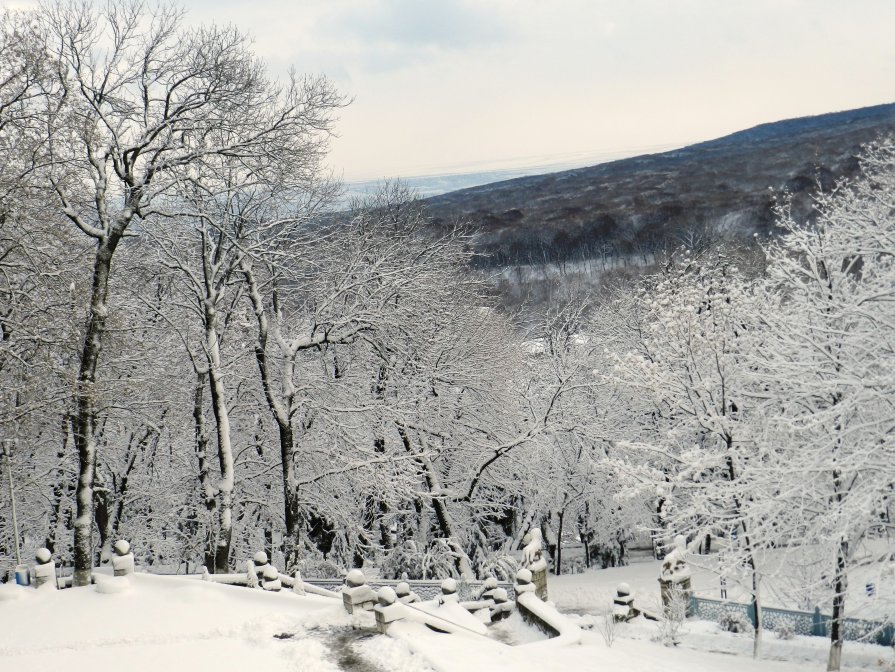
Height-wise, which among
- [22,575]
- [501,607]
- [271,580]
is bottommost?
[501,607]

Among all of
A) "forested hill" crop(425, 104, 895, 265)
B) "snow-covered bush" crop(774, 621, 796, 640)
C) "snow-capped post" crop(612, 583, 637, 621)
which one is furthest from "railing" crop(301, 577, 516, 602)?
"forested hill" crop(425, 104, 895, 265)

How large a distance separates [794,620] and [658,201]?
126m

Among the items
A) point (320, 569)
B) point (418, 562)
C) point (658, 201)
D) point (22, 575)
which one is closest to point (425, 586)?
point (418, 562)

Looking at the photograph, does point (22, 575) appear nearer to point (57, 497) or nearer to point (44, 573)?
point (44, 573)

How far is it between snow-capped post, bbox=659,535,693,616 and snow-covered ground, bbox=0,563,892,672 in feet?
11.6

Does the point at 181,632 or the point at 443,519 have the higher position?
the point at 181,632

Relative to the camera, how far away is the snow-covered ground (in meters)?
Answer: 9.77

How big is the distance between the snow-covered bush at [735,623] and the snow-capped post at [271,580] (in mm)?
12316

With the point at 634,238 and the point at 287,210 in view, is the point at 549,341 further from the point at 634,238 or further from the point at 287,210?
the point at 634,238

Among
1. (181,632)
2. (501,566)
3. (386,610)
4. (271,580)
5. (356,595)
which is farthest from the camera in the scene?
(501,566)

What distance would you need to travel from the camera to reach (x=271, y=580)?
1428 cm

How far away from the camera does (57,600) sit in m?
12.5

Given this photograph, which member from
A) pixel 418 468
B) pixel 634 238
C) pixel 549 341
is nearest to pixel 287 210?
pixel 418 468

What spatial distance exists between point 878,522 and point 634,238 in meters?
108
